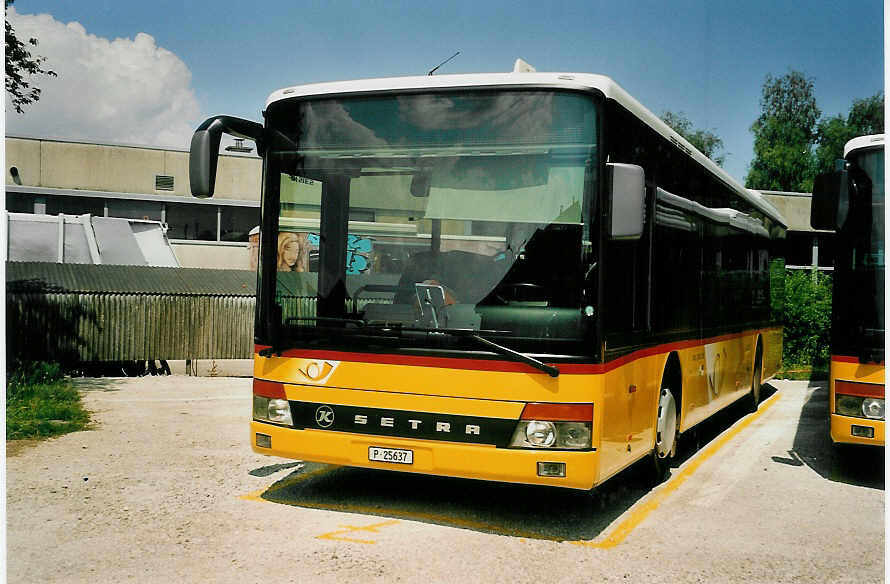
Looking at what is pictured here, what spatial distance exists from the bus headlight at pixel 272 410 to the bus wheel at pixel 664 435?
2.98 metres

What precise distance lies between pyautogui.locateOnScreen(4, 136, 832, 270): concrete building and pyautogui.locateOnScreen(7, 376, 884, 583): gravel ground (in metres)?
23.3

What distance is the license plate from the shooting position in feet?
20.3

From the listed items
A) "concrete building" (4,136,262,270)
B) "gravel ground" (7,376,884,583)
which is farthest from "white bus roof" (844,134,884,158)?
"concrete building" (4,136,262,270)

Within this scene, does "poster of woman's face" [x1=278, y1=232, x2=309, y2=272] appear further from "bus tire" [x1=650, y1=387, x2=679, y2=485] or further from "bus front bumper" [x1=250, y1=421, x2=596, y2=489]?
"bus tire" [x1=650, y1=387, x2=679, y2=485]

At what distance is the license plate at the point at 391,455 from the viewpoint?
6.20 m

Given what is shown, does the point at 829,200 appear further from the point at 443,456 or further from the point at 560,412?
the point at 443,456

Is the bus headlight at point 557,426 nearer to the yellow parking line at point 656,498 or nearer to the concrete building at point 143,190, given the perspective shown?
the yellow parking line at point 656,498

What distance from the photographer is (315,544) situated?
5.84 meters

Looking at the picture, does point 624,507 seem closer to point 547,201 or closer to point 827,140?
point 547,201

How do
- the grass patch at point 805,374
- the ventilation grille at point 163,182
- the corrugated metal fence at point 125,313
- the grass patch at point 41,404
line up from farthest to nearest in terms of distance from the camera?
1. the ventilation grille at point 163,182
2. the grass patch at point 805,374
3. the corrugated metal fence at point 125,313
4. the grass patch at point 41,404

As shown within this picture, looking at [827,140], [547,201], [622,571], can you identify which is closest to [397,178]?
[547,201]

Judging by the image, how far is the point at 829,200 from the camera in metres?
7.63

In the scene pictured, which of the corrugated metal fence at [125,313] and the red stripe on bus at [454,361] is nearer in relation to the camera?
the red stripe on bus at [454,361]

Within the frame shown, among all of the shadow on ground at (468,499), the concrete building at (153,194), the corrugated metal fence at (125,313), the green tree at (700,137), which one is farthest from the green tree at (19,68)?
the green tree at (700,137)
